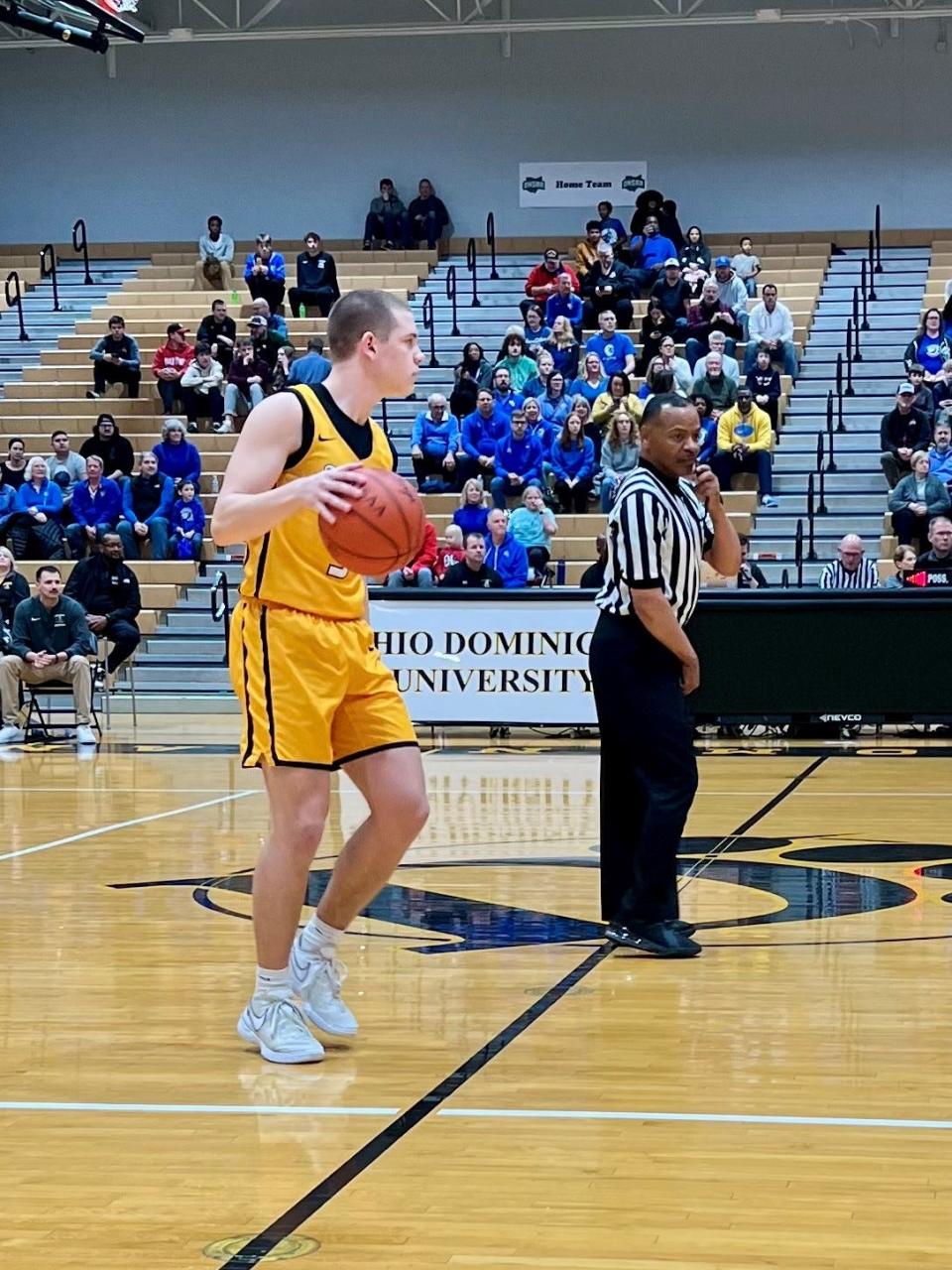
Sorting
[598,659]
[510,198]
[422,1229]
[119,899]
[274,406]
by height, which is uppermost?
[510,198]

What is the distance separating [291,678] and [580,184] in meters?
26.0

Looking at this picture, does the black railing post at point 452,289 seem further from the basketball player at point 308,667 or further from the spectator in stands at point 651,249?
the basketball player at point 308,667

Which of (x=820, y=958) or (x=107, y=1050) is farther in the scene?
(x=820, y=958)

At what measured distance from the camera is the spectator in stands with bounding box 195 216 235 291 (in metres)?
28.7

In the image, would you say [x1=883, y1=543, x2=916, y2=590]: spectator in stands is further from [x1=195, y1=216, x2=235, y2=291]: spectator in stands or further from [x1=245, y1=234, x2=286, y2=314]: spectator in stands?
[x1=195, y1=216, x2=235, y2=291]: spectator in stands

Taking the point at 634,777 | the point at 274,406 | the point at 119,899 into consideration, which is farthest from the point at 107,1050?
the point at 119,899

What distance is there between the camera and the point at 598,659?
648 cm

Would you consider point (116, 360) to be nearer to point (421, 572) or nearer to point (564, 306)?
point (564, 306)

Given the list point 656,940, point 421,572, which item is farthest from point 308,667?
point 421,572

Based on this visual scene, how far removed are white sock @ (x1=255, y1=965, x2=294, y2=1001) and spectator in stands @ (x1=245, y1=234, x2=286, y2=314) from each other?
886 inches

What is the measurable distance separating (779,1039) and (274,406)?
2117 millimetres

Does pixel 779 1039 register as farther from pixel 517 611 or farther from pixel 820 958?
pixel 517 611

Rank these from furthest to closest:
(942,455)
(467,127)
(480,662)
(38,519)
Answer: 1. (467,127)
2. (38,519)
3. (942,455)
4. (480,662)

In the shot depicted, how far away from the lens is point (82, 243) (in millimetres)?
31188
